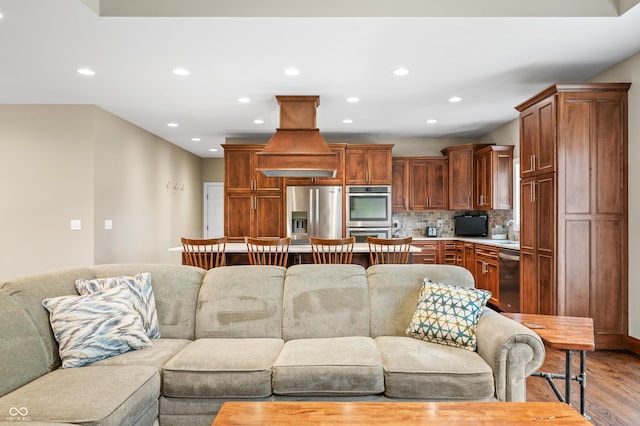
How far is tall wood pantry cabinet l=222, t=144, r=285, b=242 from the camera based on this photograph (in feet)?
20.6

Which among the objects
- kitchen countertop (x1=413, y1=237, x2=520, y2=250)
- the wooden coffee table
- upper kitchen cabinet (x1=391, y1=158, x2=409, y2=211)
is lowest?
the wooden coffee table

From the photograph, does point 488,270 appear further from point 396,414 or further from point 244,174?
point 396,414

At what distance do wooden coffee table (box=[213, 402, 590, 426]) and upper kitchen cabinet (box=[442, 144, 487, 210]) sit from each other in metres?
5.12

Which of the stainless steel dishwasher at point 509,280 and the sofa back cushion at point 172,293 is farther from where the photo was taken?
the stainless steel dishwasher at point 509,280

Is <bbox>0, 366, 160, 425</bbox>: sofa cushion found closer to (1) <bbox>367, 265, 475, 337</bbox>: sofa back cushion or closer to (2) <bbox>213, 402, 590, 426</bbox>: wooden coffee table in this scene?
(2) <bbox>213, 402, 590, 426</bbox>: wooden coffee table

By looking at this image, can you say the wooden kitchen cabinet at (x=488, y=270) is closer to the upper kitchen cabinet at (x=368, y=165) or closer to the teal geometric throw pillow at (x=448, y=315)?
the upper kitchen cabinet at (x=368, y=165)

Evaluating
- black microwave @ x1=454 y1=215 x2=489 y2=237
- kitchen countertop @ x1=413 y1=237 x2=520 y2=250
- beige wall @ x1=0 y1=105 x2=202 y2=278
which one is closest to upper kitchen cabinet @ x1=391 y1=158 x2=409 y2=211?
kitchen countertop @ x1=413 y1=237 x2=520 y2=250

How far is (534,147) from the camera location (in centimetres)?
383

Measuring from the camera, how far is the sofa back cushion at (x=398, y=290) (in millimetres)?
2477

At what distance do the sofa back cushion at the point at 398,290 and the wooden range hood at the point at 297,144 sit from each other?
1975mm

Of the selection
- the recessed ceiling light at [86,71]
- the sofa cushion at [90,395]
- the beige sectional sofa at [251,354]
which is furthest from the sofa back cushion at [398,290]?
the recessed ceiling light at [86,71]

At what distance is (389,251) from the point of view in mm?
3869

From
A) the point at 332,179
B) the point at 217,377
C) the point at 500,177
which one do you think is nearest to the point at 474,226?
the point at 500,177

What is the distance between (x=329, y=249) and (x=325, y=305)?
3.85 feet
